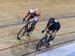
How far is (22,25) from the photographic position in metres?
1.21

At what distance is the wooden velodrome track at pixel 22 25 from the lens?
3.43 ft

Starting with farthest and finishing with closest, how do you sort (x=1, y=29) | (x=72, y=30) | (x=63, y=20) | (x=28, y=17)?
(x=63, y=20)
(x=72, y=30)
(x=1, y=29)
(x=28, y=17)

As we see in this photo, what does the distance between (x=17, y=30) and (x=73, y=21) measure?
40cm

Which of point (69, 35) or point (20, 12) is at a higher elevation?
point (20, 12)

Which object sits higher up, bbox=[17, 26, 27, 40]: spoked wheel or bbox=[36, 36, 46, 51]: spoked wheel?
bbox=[17, 26, 27, 40]: spoked wheel

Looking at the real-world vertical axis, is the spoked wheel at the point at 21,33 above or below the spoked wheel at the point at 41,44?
above

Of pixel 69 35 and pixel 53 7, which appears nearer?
pixel 69 35

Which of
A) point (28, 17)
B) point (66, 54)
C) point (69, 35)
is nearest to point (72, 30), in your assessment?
point (69, 35)

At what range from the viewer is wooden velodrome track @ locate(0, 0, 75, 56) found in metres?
Answer: 1.05

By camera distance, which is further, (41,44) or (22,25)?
(22,25)

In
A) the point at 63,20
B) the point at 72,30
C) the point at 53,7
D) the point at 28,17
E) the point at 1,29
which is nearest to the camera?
the point at 28,17

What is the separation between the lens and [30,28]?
41.6 inches

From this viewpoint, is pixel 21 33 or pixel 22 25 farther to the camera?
pixel 22 25

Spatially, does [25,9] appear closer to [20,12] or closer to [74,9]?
[20,12]
